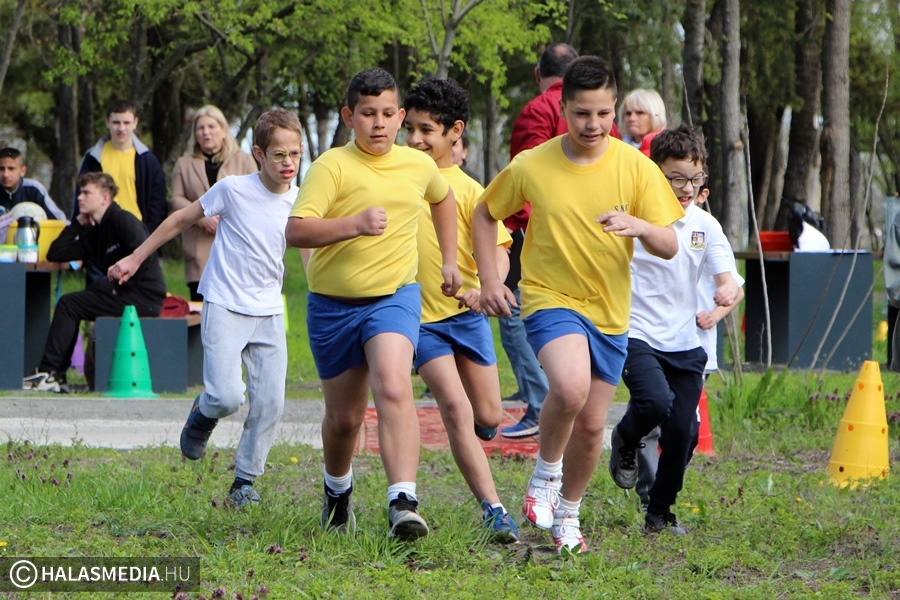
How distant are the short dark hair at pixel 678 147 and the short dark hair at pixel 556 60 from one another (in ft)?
8.17

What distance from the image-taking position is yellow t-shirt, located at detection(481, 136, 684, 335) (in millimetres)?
4992

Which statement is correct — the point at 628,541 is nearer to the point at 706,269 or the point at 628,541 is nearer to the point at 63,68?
the point at 706,269

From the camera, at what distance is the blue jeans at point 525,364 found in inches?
320

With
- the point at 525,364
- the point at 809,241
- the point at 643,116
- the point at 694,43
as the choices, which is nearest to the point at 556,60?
the point at 643,116

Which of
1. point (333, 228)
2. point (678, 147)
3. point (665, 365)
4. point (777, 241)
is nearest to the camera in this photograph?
point (333, 228)

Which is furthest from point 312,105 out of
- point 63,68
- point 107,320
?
point 107,320

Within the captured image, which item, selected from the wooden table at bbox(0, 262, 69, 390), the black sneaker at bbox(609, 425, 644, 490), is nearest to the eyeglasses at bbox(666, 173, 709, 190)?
the black sneaker at bbox(609, 425, 644, 490)

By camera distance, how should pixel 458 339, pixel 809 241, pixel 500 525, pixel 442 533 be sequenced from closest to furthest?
pixel 442 533 < pixel 500 525 < pixel 458 339 < pixel 809 241

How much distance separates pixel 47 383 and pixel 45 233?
1397mm

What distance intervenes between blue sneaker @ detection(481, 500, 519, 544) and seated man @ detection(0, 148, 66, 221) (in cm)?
743

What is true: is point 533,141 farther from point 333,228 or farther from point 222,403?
point 333,228

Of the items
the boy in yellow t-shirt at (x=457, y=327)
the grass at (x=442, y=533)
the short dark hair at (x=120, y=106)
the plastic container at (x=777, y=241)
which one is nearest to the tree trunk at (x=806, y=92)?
the plastic container at (x=777, y=241)

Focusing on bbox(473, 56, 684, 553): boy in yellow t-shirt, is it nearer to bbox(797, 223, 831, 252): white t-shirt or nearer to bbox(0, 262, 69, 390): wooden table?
bbox(0, 262, 69, 390): wooden table

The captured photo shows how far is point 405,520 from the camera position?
4746 millimetres
